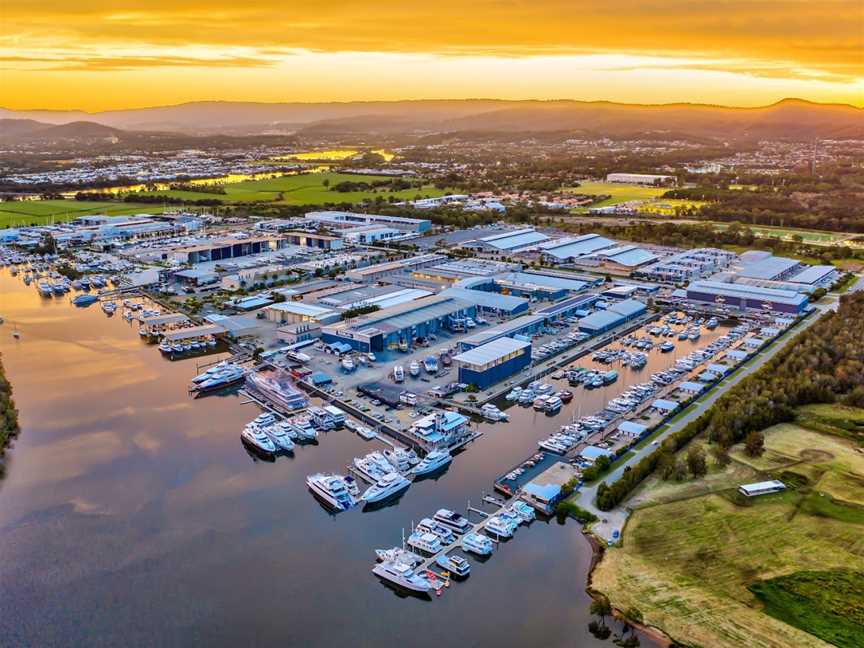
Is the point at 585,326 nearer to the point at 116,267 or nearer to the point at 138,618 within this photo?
the point at 138,618

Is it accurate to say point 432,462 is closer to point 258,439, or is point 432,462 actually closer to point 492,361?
point 258,439

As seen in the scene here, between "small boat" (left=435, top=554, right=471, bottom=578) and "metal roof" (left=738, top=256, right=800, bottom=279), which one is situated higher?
"metal roof" (left=738, top=256, right=800, bottom=279)

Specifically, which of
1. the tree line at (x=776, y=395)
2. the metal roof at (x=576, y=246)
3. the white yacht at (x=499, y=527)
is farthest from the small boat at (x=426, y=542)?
the metal roof at (x=576, y=246)

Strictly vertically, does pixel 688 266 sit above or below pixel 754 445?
above

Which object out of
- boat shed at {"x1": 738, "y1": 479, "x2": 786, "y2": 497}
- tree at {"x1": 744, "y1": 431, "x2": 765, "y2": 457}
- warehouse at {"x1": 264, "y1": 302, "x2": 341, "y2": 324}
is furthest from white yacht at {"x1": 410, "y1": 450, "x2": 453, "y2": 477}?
warehouse at {"x1": 264, "y1": 302, "x2": 341, "y2": 324}

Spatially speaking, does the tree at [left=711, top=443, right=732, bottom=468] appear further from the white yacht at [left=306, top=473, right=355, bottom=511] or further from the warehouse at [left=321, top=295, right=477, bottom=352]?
the warehouse at [left=321, top=295, right=477, bottom=352]

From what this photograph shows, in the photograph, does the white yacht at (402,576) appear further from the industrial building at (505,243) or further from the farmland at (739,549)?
the industrial building at (505,243)

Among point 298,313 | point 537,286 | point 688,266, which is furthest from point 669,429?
point 688,266
